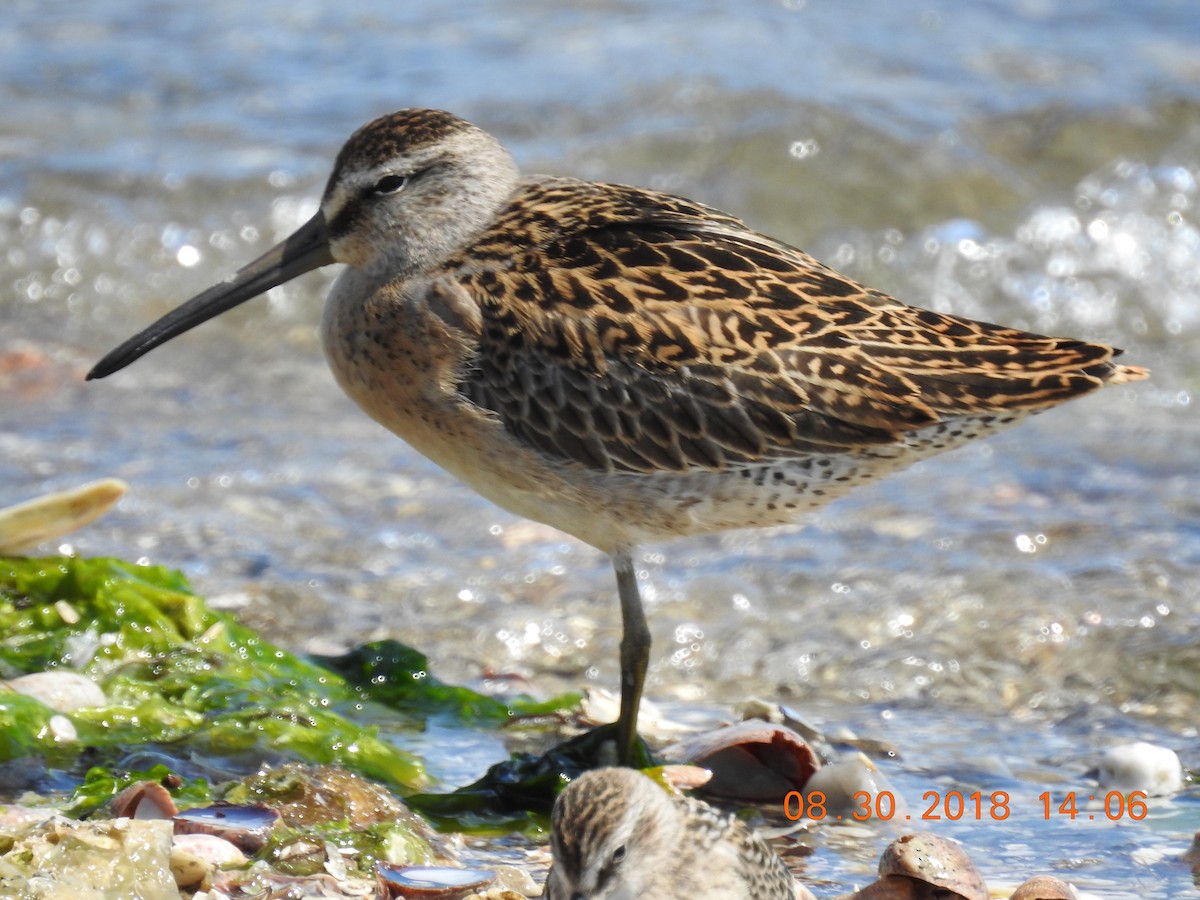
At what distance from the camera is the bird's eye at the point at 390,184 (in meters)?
4.78

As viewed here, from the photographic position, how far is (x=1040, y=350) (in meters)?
4.41

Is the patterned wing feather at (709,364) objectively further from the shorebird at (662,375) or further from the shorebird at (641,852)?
the shorebird at (641,852)

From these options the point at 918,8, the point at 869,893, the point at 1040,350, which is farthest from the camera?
the point at 918,8

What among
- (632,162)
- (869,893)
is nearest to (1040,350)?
(869,893)

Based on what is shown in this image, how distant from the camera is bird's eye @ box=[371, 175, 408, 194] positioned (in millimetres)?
4777

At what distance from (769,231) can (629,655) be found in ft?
16.8

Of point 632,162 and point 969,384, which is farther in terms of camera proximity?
point 632,162

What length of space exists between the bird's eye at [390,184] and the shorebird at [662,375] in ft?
1.05

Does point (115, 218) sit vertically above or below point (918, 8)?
below

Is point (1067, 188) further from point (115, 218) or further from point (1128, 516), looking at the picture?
point (115, 218)

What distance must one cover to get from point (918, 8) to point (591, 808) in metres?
9.81
